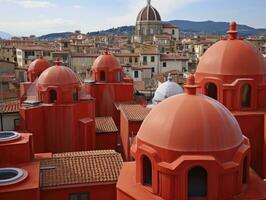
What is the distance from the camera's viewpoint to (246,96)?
18.5 meters

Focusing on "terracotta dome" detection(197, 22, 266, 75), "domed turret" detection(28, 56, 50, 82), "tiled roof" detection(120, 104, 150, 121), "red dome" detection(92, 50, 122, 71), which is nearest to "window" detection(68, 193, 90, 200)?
"tiled roof" detection(120, 104, 150, 121)

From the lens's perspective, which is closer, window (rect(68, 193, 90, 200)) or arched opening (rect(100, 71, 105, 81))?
window (rect(68, 193, 90, 200))

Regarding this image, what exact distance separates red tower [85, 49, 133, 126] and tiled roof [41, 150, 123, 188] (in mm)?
12880

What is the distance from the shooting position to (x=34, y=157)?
68.1ft

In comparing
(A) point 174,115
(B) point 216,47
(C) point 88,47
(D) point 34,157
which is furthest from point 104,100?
(C) point 88,47

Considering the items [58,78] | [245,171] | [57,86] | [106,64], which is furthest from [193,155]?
[106,64]

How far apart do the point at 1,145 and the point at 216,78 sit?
11.2m

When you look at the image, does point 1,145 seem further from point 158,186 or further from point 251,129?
point 251,129

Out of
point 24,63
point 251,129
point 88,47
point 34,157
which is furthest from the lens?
point 88,47

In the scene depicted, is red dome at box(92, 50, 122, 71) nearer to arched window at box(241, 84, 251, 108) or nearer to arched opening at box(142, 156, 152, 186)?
arched window at box(241, 84, 251, 108)

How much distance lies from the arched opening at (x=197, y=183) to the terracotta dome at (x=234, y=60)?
7.19 metres

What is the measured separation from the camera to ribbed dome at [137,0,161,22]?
11050 cm

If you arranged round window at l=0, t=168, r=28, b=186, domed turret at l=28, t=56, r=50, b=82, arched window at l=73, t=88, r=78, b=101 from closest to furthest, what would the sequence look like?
round window at l=0, t=168, r=28, b=186
arched window at l=73, t=88, r=78, b=101
domed turret at l=28, t=56, r=50, b=82

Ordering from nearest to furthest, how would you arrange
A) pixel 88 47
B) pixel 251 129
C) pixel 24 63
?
pixel 251 129
pixel 24 63
pixel 88 47
